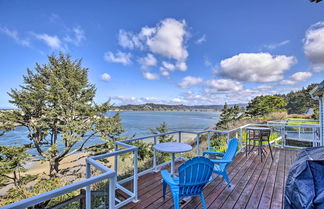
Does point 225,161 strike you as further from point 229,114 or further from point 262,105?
point 262,105

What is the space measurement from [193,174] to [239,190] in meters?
1.54

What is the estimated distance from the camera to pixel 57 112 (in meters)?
12.0

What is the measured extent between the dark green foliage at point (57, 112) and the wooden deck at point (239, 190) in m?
10.9

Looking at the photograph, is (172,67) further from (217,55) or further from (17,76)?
(17,76)

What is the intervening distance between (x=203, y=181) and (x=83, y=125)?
12.5 metres

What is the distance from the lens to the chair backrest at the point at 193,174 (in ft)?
6.99

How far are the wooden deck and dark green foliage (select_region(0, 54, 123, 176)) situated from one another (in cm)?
1088

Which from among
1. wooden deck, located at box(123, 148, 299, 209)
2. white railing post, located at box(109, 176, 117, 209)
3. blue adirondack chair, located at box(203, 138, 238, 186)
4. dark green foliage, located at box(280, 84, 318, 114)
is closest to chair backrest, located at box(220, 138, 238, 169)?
blue adirondack chair, located at box(203, 138, 238, 186)

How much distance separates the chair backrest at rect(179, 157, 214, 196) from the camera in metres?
2.13

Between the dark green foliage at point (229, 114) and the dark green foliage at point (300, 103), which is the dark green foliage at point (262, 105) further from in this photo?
the dark green foliage at point (300, 103)

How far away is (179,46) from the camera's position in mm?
10891

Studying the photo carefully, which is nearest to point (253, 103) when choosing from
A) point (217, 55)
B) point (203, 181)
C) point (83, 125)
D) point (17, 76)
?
point (217, 55)

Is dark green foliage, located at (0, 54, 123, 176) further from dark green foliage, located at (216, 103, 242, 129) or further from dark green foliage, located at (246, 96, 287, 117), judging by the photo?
dark green foliage, located at (246, 96, 287, 117)

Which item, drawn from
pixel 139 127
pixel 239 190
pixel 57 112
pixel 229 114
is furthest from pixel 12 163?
pixel 229 114
